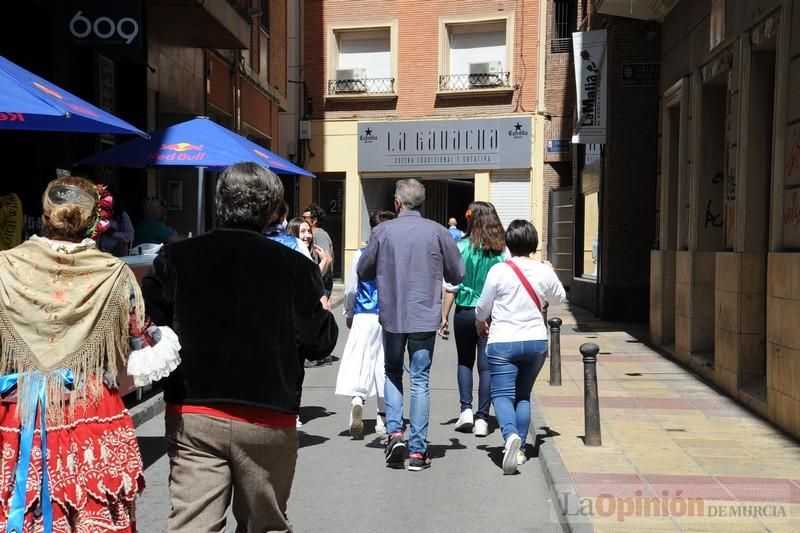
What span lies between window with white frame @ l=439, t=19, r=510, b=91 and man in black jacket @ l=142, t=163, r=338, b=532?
24.4m

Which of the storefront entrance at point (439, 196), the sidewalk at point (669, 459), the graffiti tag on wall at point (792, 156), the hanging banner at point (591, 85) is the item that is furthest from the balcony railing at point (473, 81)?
the graffiti tag on wall at point (792, 156)

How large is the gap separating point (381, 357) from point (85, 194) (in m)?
4.69

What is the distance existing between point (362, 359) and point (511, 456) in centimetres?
183

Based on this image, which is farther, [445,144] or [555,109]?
[445,144]

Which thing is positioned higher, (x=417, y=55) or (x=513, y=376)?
(x=417, y=55)

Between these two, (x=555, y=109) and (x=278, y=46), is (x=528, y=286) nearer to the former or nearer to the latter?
(x=278, y=46)

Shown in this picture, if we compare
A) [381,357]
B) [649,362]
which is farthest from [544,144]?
[381,357]

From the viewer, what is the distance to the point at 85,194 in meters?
3.79

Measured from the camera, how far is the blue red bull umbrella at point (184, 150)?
10.7m

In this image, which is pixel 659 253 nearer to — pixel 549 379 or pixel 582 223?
pixel 549 379

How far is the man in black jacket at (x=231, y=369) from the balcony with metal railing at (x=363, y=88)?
25032mm

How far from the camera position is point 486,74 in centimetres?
2728

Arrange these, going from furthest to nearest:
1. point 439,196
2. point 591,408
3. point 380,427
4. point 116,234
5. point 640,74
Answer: point 439,196
point 640,74
point 116,234
point 380,427
point 591,408

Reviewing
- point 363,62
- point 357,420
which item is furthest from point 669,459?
point 363,62
